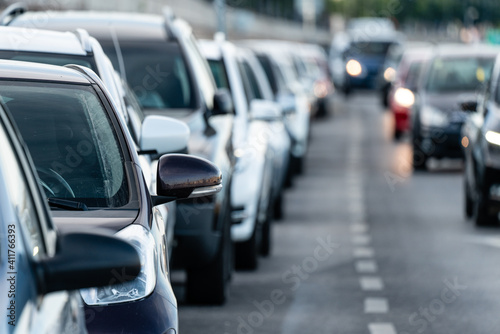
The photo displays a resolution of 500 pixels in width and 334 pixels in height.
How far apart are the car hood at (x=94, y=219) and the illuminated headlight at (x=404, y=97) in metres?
21.7

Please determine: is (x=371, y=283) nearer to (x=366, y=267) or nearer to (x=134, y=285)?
(x=366, y=267)

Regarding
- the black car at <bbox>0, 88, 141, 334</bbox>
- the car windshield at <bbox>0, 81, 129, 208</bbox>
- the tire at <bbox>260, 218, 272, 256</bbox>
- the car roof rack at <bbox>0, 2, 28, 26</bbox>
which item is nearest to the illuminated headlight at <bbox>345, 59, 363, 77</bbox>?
the tire at <bbox>260, 218, 272, 256</bbox>

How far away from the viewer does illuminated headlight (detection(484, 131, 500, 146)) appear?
1342 cm

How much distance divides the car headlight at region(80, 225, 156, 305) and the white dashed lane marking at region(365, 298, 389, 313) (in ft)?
14.8

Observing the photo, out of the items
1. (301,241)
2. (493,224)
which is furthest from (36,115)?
(493,224)

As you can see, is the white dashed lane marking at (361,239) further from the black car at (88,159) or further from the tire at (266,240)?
the black car at (88,159)

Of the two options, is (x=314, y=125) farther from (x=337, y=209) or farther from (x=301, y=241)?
(x=301, y=241)

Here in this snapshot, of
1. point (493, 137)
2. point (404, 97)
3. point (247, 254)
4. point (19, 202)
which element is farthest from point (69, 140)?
point (404, 97)

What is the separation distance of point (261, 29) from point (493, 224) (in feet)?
224

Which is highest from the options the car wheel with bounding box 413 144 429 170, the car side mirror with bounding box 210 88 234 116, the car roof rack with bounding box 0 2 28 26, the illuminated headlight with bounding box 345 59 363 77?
the car roof rack with bounding box 0 2 28 26

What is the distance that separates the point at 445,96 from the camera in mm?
21297

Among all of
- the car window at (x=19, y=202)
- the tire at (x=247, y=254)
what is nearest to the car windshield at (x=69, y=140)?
the car window at (x=19, y=202)

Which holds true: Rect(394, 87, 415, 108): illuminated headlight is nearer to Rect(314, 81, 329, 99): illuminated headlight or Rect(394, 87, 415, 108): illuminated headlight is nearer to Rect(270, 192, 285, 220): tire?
Rect(314, 81, 329, 99): illuminated headlight

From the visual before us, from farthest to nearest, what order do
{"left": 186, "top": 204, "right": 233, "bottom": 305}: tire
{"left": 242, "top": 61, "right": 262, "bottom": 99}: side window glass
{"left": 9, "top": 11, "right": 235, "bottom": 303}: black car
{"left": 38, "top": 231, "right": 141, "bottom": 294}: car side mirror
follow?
{"left": 242, "top": 61, "right": 262, "bottom": 99}: side window glass → {"left": 9, "top": 11, "right": 235, "bottom": 303}: black car → {"left": 186, "top": 204, "right": 233, "bottom": 305}: tire → {"left": 38, "top": 231, "right": 141, "bottom": 294}: car side mirror
